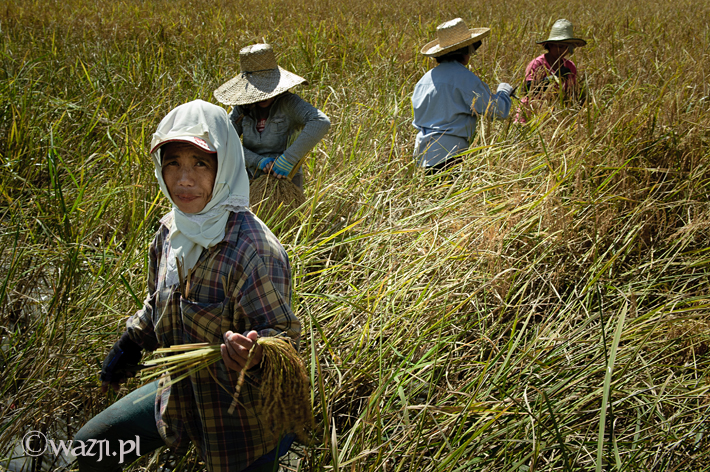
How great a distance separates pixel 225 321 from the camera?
1287 mm

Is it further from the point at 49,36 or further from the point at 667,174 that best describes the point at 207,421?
the point at 49,36

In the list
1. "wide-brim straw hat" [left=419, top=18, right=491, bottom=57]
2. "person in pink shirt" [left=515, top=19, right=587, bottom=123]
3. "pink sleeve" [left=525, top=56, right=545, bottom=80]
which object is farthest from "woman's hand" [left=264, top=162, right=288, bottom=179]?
"pink sleeve" [left=525, top=56, right=545, bottom=80]

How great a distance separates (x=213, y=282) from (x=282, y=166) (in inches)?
57.4

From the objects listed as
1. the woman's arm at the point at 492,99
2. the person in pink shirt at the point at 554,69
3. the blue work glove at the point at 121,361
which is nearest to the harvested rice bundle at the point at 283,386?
the blue work glove at the point at 121,361

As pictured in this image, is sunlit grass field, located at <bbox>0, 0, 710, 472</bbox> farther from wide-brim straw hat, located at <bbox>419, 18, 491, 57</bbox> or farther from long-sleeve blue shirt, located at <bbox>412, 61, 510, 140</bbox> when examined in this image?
wide-brim straw hat, located at <bbox>419, 18, 491, 57</bbox>

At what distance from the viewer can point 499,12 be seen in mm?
7086

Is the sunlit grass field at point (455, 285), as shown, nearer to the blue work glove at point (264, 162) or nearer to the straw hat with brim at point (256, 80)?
the blue work glove at point (264, 162)

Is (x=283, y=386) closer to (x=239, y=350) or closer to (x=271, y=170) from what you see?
(x=239, y=350)

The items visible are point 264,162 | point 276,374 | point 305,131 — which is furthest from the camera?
point 264,162

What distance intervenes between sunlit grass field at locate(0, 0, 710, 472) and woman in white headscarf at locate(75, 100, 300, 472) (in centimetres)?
21

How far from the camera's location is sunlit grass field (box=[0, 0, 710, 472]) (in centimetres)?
148

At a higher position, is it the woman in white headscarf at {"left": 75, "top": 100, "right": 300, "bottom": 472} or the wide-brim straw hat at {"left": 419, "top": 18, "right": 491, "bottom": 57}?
the wide-brim straw hat at {"left": 419, "top": 18, "right": 491, "bottom": 57}

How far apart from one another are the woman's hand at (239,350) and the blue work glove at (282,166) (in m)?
1.68

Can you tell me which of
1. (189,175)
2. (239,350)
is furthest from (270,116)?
(239,350)
